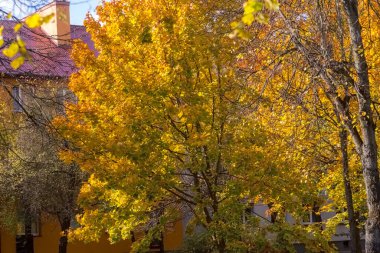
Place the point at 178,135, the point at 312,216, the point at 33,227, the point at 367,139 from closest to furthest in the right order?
the point at 367,139 < the point at 178,135 < the point at 312,216 < the point at 33,227

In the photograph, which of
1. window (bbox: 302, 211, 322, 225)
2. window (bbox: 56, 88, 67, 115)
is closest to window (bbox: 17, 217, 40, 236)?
window (bbox: 302, 211, 322, 225)

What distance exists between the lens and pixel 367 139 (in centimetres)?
1052

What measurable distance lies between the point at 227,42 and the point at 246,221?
13.3ft

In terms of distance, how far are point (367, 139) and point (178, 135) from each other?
5.12 m

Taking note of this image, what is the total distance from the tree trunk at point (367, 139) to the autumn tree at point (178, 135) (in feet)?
11.4

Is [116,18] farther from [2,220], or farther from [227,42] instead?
[2,220]

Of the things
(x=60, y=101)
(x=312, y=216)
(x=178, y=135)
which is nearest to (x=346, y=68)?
(x=60, y=101)

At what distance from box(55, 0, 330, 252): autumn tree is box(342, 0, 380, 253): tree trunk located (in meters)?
3.47

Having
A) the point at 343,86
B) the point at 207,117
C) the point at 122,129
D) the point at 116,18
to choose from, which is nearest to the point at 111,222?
the point at 122,129

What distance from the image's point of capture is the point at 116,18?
15.3 metres

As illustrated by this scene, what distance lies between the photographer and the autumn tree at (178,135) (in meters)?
14.2

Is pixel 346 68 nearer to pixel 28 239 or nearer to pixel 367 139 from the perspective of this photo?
pixel 367 139

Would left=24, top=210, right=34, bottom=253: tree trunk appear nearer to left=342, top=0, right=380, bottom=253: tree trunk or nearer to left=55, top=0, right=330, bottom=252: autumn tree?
left=55, top=0, right=330, bottom=252: autumn tree

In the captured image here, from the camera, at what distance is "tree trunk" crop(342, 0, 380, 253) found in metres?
10.2
